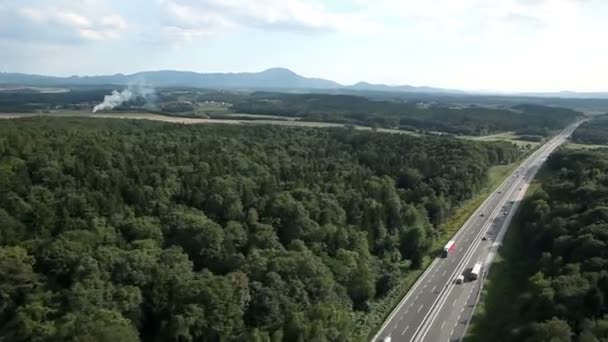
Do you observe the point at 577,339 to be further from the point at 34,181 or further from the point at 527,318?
the point at 34,181

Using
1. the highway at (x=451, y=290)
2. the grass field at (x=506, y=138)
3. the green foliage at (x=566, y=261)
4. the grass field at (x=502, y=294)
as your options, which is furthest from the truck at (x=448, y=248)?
the grass field at (x=506, y=138)

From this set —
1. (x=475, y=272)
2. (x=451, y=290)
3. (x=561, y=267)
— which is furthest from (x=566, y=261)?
(x=451, y=290)

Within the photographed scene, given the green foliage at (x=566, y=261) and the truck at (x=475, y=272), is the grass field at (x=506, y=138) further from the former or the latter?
the truck at (x=475, y=272)

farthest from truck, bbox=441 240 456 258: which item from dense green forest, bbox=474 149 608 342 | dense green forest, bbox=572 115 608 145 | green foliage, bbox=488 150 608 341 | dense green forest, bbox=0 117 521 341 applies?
dense green forest, bbox=572 115 608 145

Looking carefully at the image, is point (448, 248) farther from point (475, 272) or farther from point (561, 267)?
point (561, 267)

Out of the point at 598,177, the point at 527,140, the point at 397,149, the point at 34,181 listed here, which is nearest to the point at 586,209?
the point at 598,177
